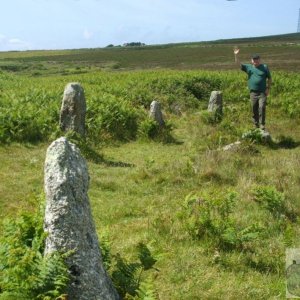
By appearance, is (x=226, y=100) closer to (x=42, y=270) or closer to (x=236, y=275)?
(x=236, y=275)

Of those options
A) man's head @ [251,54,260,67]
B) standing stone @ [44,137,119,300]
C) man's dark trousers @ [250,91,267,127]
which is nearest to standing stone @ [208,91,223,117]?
man's dark trousers @ [250,91,267,127]

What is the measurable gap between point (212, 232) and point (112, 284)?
2979 mm

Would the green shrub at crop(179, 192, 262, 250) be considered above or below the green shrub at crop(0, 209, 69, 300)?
below

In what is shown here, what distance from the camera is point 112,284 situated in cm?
515

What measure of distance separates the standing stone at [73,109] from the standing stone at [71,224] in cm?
1044

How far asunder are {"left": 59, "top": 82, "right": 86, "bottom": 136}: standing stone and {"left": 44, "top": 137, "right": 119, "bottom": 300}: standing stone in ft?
34.2

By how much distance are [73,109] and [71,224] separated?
1081 centimetres

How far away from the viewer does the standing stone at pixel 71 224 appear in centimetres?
468

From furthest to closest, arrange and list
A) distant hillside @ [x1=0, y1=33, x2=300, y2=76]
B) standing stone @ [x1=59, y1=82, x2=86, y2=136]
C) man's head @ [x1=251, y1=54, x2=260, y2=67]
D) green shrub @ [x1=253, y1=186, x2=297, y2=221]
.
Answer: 1. distant hillside @ [x1=0, y1=33, x2=300, y2=76]
2. man's head @ [x1=251, y1=54, x2=260, y2=67]
3. standing stone @ [x1=59, y1=82, x2=86, y2=136]
4. green shrub @ [x1=253, y1=186, x2=297, y2=221]

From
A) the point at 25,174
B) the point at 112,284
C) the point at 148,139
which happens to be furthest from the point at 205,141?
the point at 112,284

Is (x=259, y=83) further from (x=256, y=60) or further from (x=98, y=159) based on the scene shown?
(x=98, y=159)

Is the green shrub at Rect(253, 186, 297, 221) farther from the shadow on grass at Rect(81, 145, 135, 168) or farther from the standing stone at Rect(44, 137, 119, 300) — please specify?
the shadow on grass at Rect(81, 145, 135, 168)

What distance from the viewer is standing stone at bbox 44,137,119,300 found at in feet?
15.4

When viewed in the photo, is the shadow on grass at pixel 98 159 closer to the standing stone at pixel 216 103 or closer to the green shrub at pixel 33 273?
the green shrub at pixel 33 273
